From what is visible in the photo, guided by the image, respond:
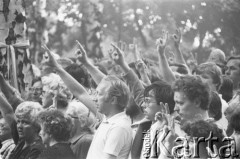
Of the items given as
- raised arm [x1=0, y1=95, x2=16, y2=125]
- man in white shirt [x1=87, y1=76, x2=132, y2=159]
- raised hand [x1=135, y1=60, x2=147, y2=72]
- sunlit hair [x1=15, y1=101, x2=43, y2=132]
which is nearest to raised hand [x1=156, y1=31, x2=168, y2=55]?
raised hand [x1=135, y1=60, x2=147, y2=72]

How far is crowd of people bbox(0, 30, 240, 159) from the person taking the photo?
296 centimetres

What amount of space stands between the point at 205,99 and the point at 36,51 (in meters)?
2.08

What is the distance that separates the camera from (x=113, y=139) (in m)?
3.09

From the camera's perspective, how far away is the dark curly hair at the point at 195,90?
3.00m

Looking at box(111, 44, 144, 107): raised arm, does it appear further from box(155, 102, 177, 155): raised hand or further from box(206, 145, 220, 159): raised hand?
box(206, 145, 220, 159): raised hand

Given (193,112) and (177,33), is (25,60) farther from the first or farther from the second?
(193,112)

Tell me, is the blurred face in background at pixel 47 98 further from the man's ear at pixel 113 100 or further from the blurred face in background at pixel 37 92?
the man's ear at pixel 113 100

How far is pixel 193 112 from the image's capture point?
118 inches

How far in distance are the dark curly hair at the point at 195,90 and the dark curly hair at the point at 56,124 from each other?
0.67 meters

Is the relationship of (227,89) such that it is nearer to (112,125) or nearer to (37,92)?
(112,125)

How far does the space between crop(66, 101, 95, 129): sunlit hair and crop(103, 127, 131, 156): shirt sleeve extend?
0.31 metres

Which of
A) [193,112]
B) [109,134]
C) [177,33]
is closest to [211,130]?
[193,112]

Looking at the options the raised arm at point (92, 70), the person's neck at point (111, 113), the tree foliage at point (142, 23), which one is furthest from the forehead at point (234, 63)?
the person's neck at point (111, 113)

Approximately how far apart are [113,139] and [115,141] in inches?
0.7
